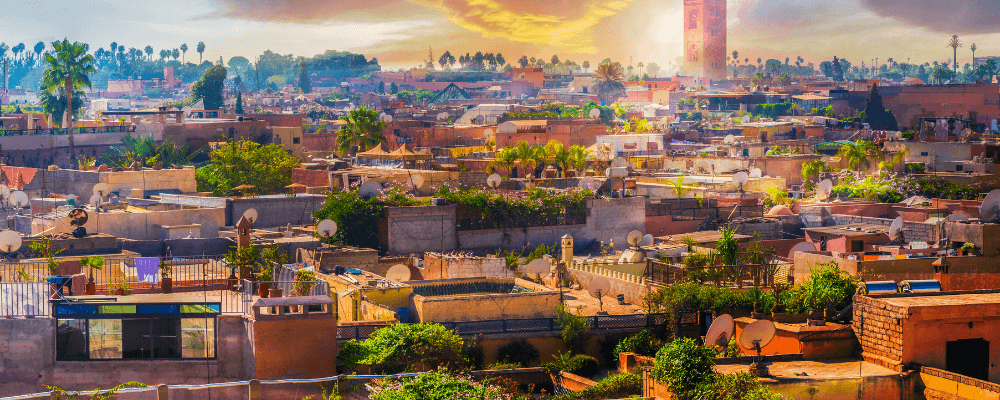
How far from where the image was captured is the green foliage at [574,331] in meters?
22.3

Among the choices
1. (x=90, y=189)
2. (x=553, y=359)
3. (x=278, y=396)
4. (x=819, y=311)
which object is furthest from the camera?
(x=90, y=189)

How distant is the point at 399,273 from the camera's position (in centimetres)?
2722

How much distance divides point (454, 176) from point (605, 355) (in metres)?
24.0

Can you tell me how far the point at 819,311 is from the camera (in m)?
20.8

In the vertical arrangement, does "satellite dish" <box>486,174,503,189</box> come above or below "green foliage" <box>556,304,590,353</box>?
above

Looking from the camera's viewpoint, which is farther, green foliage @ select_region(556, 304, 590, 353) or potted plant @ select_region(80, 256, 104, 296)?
green foliage @ select_region(556, 304, 590, 353)

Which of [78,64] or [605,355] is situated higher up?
[78,64]

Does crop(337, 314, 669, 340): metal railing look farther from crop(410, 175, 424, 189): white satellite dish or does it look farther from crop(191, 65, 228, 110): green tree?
crop(191, 65, 228, 110): green tree

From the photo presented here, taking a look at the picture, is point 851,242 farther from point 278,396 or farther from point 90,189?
point 90,189

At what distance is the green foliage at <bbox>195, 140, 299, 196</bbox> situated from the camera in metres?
55.2

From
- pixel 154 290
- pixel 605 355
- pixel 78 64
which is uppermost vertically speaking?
pixel 78 64

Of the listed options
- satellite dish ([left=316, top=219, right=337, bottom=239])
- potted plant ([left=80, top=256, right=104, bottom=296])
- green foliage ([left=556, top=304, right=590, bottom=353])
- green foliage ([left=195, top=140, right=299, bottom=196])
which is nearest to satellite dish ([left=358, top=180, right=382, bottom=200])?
satellite dish ([left=316, top=219, right=337, bottom=239])

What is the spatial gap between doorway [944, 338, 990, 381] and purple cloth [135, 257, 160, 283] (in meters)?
13.9

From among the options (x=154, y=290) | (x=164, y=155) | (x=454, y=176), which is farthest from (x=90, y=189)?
(x=154, y=290)
